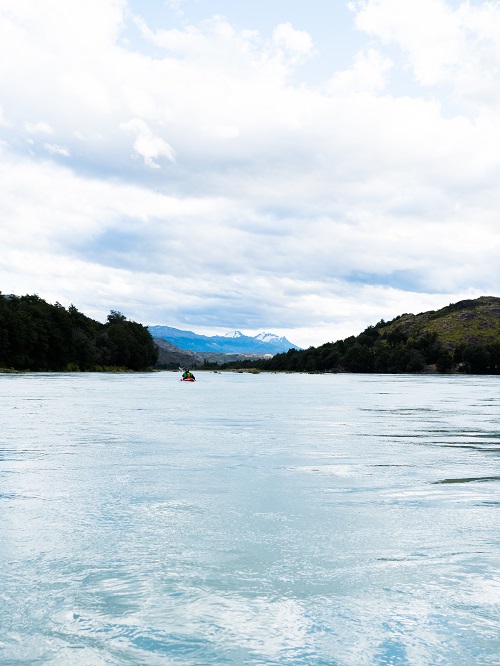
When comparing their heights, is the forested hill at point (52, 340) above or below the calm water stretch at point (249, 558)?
above

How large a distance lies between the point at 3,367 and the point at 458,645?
461ft

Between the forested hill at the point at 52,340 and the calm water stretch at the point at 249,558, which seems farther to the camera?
the forested hill at the point at 52,340

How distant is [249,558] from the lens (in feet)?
30.4

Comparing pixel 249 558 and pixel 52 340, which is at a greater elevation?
pixel 52 340

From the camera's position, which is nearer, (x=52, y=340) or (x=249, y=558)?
(x=249, y=558)

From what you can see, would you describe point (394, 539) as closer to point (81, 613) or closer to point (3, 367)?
point (81, 613)

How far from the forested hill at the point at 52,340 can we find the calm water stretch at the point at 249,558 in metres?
128

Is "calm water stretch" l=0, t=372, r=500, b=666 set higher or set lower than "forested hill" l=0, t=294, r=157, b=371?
lower

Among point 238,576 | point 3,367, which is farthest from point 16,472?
point 3,367

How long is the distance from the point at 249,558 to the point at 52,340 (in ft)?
512

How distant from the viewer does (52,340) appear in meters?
158

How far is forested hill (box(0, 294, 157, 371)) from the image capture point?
5531 inches

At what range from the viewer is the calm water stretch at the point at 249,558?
6617 mm

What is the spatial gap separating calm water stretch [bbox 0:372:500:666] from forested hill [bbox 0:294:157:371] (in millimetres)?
128106
